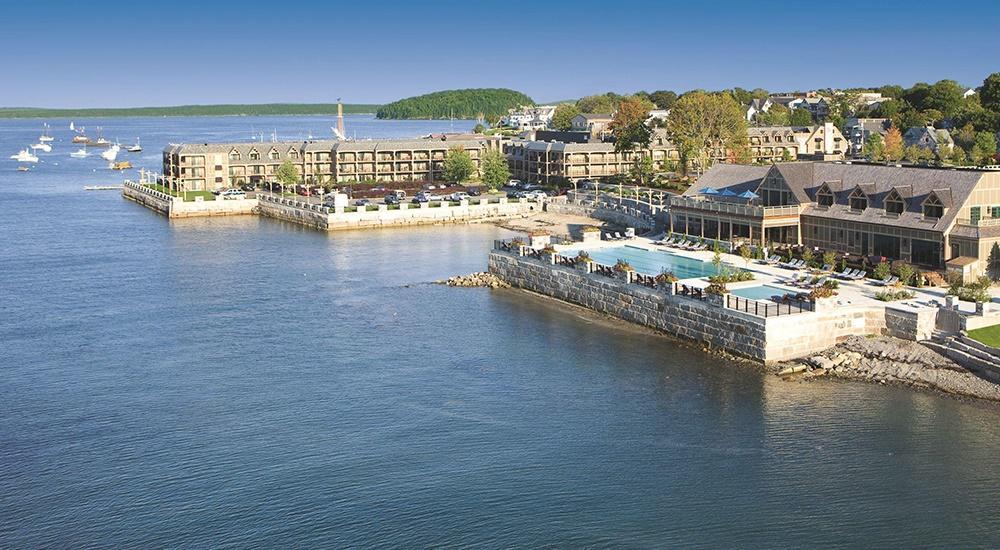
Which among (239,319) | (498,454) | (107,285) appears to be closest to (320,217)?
(107,285)

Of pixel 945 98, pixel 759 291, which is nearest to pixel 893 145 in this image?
pixel 945 98

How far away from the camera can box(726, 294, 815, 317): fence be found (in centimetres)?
4509

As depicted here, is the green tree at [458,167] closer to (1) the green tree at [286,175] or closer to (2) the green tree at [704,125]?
(1) the green tree at [286,175]

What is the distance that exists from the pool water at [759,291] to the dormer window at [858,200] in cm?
1027

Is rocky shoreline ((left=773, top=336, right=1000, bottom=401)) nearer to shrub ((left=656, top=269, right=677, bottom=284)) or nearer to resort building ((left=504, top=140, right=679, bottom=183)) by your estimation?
shrub ((left=656, top=269, right=677, bottom=284))

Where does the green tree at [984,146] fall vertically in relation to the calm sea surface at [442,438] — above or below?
above

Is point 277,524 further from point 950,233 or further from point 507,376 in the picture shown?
point 950,233

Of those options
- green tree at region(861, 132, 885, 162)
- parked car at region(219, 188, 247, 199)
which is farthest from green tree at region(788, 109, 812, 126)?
parked car at region(219, 188, 247, 199)

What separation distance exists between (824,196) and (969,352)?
21.2 metres

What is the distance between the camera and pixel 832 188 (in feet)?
199

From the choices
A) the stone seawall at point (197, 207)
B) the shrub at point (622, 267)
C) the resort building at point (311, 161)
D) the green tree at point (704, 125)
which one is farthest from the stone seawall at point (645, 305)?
the resort building at point (311, 161)

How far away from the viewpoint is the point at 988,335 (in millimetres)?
42531

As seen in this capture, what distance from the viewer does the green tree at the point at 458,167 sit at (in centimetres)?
12375

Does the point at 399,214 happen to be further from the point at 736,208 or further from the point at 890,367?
the point at 890,367
